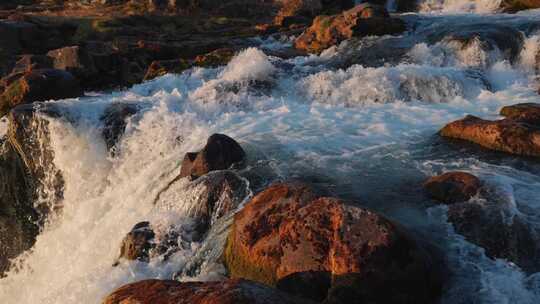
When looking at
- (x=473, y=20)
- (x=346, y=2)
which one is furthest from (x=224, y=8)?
(x=473, y=20)

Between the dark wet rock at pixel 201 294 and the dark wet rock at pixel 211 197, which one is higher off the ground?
the dark wet rock at pixel 201 294

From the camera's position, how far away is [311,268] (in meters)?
6.94

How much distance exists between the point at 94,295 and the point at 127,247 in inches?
41.9

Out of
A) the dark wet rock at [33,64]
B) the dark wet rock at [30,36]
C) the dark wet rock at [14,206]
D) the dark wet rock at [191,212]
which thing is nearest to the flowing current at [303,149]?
the dark wet rock at [191,212]

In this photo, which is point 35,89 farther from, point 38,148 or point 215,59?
point 215,59

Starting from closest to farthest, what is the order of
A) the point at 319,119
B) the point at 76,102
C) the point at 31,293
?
the point at 31,293 → the point at 319,119 → the point at 76,102

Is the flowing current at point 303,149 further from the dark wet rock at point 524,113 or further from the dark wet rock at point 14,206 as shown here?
the dark wet rock at point 524,113

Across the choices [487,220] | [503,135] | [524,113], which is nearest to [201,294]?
[487,220]

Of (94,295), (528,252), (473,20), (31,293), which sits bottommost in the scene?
(31,293)

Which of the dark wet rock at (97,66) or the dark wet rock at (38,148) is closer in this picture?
the dark wet rock at (38,148)

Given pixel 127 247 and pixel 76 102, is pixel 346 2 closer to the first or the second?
pixel 76 102

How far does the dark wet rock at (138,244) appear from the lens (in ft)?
30.3

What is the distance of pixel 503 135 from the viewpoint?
11.2 metres

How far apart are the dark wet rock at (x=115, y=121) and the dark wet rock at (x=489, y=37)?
1144cm
